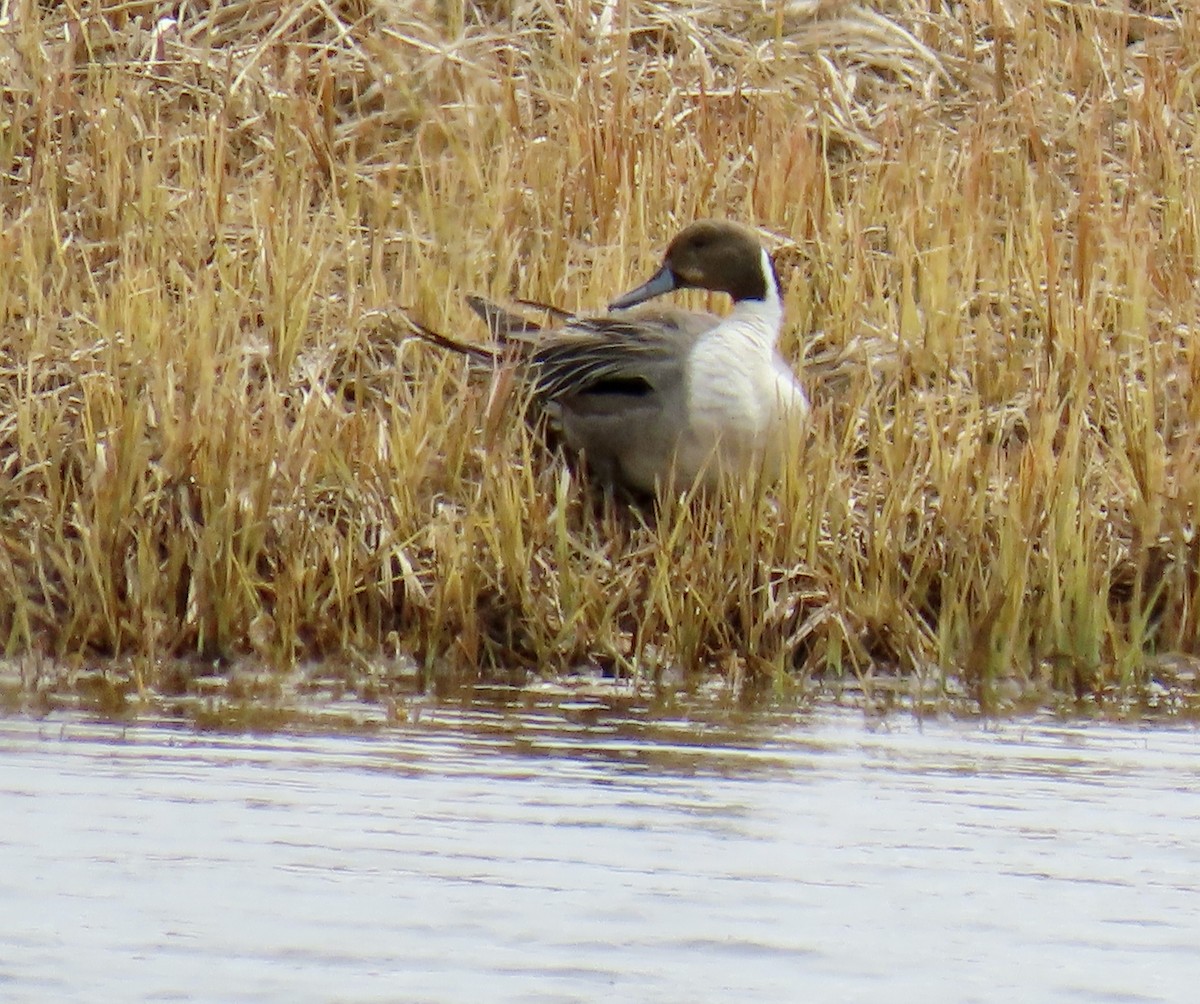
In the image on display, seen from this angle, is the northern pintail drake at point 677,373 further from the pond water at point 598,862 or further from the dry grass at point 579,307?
the pond water at point 598,862

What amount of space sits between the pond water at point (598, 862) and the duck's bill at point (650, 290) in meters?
1.90

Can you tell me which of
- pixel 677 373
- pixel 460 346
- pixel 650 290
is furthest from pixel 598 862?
pixel 650 290

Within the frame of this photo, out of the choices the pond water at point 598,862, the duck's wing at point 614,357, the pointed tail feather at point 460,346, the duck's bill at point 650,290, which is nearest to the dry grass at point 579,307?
the pointed tail feather at point 460,346

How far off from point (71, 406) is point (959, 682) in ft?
7.01

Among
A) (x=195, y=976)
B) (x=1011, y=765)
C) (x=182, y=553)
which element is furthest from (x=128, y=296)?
(x=195, y=976)

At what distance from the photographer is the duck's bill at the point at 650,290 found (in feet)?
20.9

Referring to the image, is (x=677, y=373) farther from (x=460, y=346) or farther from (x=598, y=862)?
(x=598, y=862)

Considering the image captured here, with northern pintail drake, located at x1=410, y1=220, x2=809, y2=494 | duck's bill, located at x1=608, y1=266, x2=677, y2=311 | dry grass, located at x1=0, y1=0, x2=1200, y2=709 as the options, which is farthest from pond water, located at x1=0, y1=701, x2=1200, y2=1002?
duck's bill, located at x1=608, y1=266, x2=677, y2=311

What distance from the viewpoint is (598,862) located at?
366 centimetres

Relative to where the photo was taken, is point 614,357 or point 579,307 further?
point 579,307

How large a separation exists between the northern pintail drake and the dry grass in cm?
13

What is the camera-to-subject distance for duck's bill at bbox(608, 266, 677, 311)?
6371 millimetres

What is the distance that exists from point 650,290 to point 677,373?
0.58 meters

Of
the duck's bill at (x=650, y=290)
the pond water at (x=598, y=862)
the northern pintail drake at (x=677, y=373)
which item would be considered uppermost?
the duck's bill at (x=650, y=290)
